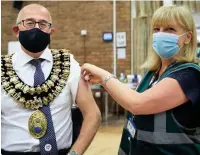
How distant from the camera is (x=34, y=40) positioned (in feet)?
4.92

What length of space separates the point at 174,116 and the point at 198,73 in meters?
0.19

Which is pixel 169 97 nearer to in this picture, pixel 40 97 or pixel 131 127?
pixel 131 127

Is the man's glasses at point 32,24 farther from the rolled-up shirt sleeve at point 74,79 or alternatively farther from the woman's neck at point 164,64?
the woman's neck at point 164,64

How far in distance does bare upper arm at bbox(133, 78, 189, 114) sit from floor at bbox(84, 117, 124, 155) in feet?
8.79

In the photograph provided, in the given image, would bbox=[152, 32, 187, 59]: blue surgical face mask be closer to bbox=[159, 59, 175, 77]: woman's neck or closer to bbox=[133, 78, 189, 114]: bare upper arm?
bbox=[159, 59, 175, 77]: woman's neck

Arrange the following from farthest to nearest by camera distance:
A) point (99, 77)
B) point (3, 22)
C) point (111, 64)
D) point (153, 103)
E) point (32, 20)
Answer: point (3, 22) < point (111, 64) < point (32, 20) < point (99, 77) < point (153, 103)

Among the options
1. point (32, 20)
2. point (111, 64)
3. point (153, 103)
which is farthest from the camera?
point (111, 64)

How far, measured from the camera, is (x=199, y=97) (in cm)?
124

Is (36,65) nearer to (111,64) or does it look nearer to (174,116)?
(174,116)

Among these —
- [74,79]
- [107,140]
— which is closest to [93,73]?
[74,79]

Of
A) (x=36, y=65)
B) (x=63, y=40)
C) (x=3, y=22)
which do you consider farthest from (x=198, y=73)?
(x=3, y=22)

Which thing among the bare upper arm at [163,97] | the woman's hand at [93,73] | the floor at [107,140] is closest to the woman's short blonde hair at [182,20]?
the bare upper arm at [163,97]

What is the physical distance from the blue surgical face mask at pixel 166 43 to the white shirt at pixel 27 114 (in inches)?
16.1

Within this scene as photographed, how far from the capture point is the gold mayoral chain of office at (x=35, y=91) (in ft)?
4.71
